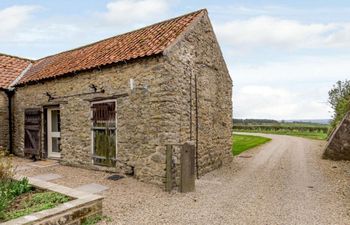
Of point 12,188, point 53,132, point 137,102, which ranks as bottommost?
point 12,188

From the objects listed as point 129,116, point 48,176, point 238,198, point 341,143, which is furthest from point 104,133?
point 341,143

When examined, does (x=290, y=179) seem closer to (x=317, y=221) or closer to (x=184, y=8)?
(x=317, y=221)

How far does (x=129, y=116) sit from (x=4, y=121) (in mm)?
9010

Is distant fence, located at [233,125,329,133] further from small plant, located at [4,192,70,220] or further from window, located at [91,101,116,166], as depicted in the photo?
small plant, located at [4,192,70,220]

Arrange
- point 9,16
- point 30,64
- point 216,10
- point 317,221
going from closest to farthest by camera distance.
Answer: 1. point 317,221
2. point 216,10
3. point 9,16
4. point 30,64

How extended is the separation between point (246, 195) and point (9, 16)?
14591 mm

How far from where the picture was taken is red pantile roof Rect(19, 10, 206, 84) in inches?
353

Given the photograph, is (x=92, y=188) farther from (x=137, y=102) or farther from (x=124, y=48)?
(x=124, y=48)

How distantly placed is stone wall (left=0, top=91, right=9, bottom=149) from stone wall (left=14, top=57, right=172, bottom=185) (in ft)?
14.3

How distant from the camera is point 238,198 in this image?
7.14m

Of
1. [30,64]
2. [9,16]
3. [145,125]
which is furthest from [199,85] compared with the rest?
[30,64]

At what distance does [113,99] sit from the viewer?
946cm

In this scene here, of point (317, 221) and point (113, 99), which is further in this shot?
point (113, 99)

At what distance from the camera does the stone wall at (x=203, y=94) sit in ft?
29.0
